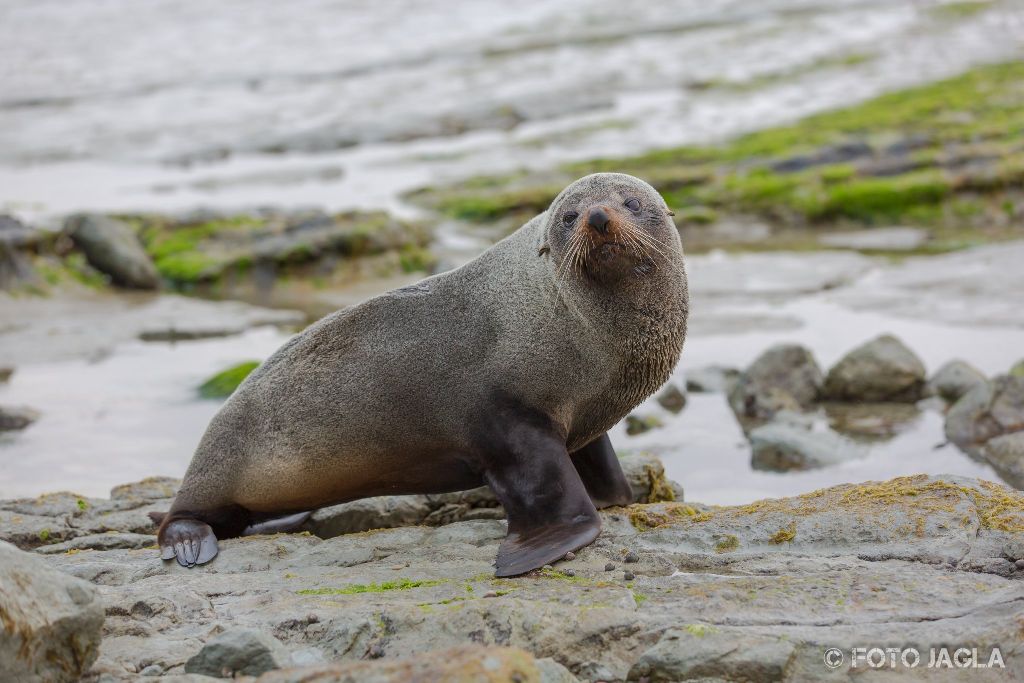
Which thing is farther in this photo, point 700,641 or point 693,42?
point 693,42

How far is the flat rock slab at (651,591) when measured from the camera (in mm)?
4496

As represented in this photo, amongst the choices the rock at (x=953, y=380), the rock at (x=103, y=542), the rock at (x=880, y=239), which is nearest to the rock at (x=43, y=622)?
the rock at (x=103, y=542)

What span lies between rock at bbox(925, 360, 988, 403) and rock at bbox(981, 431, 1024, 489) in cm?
138

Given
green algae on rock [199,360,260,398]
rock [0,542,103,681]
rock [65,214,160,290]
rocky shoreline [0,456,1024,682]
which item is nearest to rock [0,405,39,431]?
green algae on rock [199,360,260,398]

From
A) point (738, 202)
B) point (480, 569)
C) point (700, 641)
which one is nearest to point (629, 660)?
point (700, 641)

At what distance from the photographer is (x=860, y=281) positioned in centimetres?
1573

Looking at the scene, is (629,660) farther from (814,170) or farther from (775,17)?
(775,17)

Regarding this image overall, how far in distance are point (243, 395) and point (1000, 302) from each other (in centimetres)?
985

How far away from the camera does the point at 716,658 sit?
4.36 m

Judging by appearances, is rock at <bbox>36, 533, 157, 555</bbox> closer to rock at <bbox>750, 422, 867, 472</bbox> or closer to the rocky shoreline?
the rocky shoreline

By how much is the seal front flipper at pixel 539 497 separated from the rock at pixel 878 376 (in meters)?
5.58

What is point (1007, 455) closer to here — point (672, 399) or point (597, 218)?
point (672, 399)

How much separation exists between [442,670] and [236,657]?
1.02 m

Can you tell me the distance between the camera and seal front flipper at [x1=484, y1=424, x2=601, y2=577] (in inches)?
224
